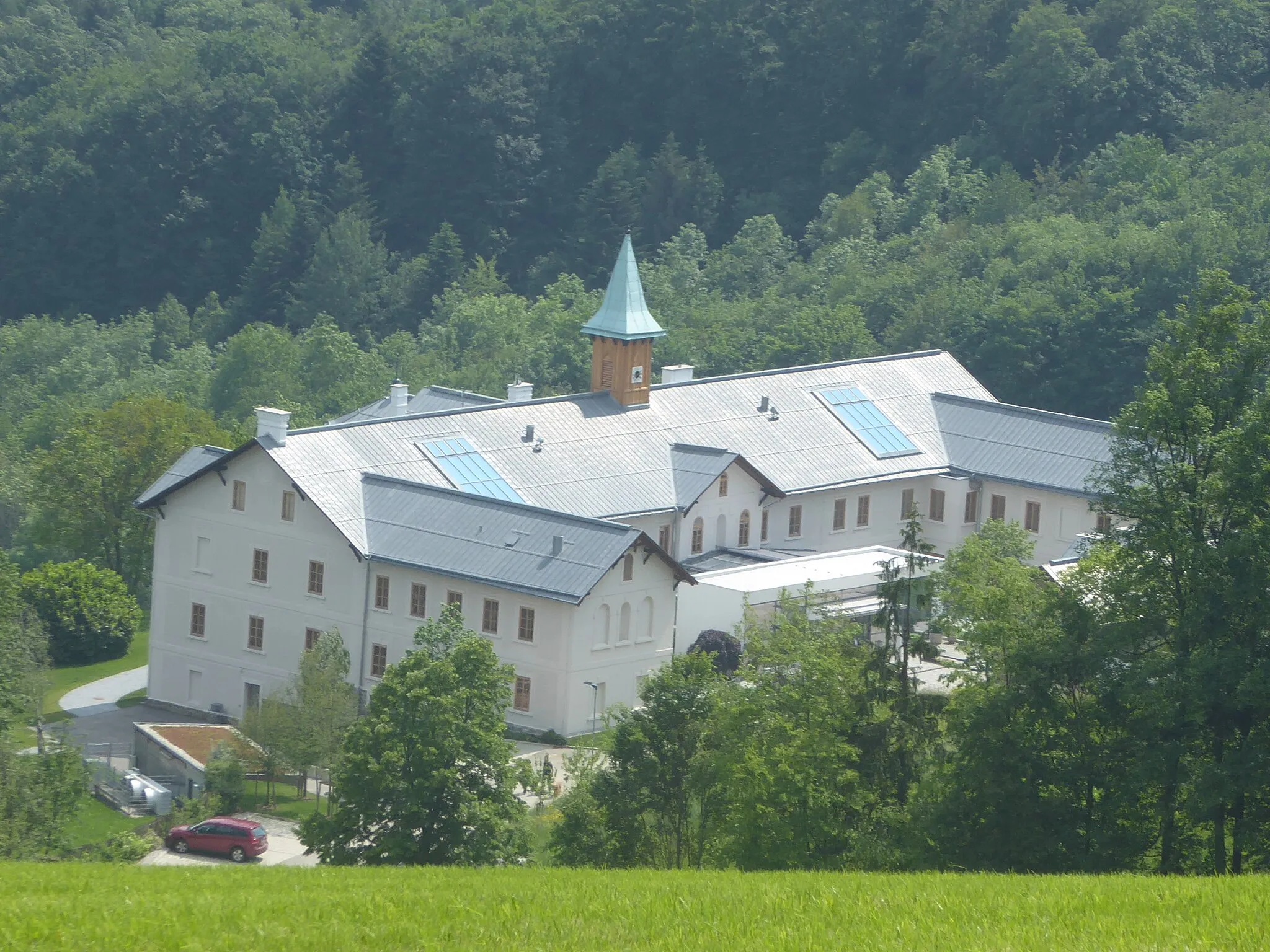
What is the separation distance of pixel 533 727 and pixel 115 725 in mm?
11668

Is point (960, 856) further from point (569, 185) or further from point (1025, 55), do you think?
point (569, 185)

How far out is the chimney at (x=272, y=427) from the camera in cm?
6056

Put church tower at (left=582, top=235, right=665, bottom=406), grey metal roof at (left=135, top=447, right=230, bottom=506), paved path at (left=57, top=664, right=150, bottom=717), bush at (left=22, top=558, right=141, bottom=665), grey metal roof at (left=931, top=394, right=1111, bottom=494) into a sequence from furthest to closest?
grey metal roof at (left=931, top=394, right=1111, bottom=494)
church tower at (left=582, top=235, right=665, bottom=406)
bush at (left=22, top=558, right=141, bottom=665)
paved path at (left=57, top=664, right=150, bottom=717)
grey metal roof at (left=135, top=447, right=230, bottom=506)

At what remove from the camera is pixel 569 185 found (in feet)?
463

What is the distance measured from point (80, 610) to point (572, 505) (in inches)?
611

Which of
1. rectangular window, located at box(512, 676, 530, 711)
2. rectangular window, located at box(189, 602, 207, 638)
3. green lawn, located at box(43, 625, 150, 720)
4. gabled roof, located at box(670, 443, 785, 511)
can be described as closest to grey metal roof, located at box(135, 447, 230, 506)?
rectangular window, located at box(189, 602, 207, 638)

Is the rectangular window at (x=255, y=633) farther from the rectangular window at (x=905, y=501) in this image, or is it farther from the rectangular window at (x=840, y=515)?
the rectangular window at (x=905, y=501)

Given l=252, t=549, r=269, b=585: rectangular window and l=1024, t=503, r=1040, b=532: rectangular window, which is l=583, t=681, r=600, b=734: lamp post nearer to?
l=252, t=549, r=269, b=585: rectangular window

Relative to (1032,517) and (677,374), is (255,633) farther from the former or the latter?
(1032,517)

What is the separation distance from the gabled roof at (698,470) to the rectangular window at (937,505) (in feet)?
22.9

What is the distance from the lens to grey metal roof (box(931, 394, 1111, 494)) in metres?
69.9

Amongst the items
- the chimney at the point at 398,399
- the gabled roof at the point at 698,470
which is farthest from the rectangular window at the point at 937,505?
the chimney at the point at 398,399

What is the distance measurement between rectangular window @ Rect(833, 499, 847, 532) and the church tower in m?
6.63

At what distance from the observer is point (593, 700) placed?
5791 centimetres
